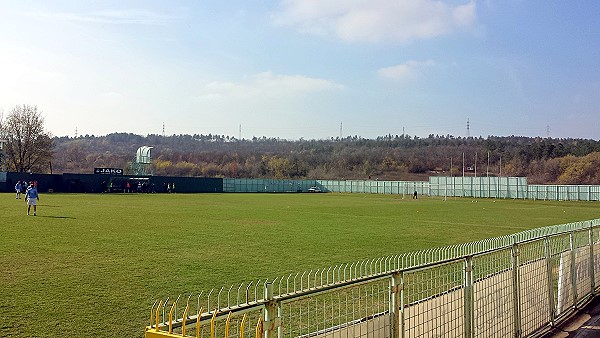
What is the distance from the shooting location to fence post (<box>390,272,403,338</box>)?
505cm

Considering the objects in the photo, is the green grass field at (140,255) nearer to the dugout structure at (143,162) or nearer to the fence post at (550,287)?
the fence post at (550,287)

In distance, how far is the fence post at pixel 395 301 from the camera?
5.05 metres

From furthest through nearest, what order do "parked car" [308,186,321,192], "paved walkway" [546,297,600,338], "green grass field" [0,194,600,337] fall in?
"parked car" [308,186,321,192] < "green grass field" [0,194,600,337] < "paved walkway" [546,297,600,338]

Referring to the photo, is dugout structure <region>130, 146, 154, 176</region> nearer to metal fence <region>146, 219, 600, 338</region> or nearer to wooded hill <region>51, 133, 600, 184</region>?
wooded hill <region>51, 133, 600, 184</region>

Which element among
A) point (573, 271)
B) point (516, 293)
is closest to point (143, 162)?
point (573, 271)

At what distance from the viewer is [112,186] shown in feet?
227

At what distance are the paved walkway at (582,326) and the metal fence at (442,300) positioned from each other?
154 mm

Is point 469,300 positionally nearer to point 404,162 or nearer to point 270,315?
point 270,315

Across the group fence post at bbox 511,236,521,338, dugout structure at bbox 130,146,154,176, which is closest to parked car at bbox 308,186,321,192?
dugout structure at bbox 130,146,154,176

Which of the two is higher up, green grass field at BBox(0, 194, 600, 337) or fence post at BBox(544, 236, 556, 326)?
fence post at BBox(544, 236, 556, 326)

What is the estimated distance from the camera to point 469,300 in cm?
628

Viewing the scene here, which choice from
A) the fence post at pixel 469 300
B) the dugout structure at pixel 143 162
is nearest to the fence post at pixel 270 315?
the fence post at pixel 469 300

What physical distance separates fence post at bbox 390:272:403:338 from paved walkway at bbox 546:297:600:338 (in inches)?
154

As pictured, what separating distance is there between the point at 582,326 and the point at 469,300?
128 inches
